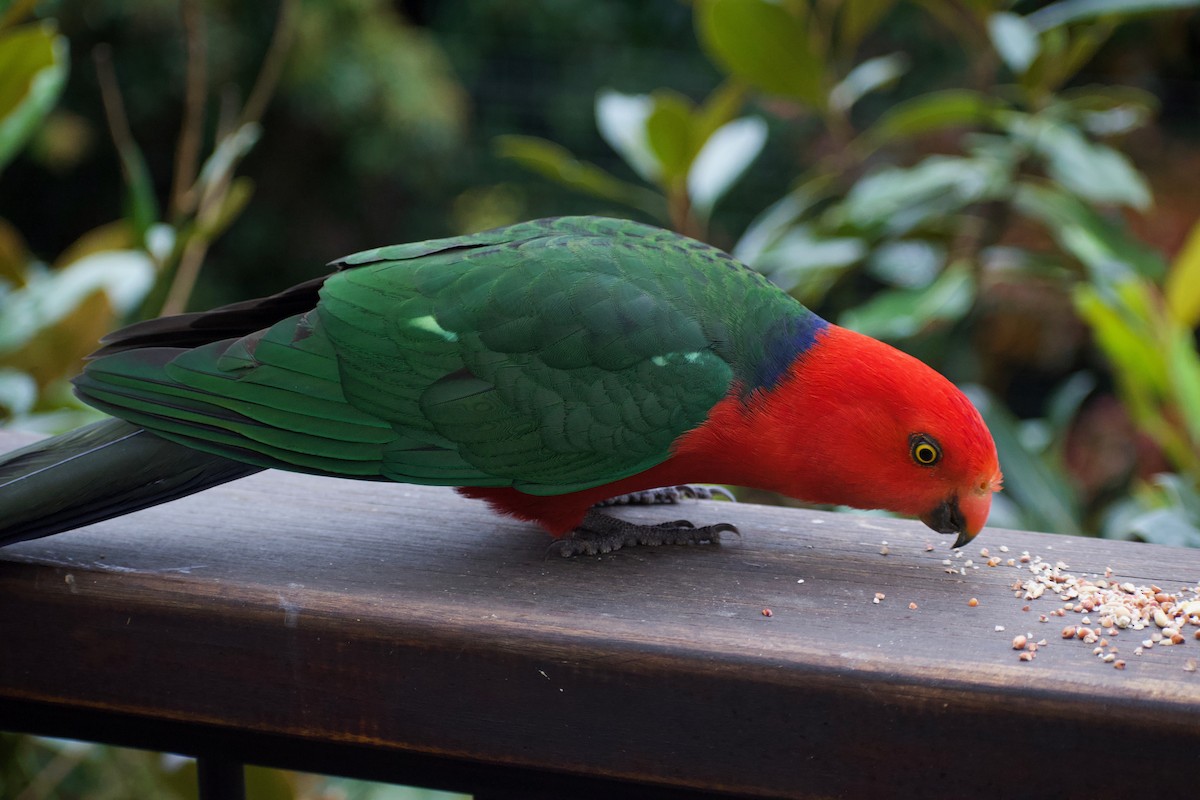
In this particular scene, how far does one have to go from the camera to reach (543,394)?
1426mm

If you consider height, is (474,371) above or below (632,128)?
below

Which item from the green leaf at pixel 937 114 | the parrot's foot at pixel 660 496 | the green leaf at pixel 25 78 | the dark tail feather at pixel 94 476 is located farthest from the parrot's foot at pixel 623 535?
the green leaf at pixel 937 114

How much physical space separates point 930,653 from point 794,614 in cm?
16

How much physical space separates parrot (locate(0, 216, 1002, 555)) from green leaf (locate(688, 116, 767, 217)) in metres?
1.41

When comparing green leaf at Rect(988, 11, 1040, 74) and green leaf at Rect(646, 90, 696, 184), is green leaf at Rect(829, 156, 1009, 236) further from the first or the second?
green leaf at Rect(646, 90, 696, 184)

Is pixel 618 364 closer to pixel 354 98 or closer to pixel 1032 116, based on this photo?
pixel 1032 116

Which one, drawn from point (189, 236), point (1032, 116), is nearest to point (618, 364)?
point (189, 236)

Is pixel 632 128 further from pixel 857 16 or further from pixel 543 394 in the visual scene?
pixel 543 394

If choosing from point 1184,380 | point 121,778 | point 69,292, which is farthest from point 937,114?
point 121,778

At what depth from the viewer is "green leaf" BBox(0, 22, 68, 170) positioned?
2203 millimetres

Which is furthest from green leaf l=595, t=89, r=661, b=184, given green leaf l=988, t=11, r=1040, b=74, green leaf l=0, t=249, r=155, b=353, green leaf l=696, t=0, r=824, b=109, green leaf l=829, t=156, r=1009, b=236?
green leaf l=0, t=249, r=155, b=353

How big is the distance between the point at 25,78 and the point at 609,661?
190 centimetres

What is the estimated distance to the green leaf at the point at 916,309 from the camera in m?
2.60

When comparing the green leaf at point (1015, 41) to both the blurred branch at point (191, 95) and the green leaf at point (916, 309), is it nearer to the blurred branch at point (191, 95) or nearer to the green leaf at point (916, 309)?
the green leaf at point (916, 309)
